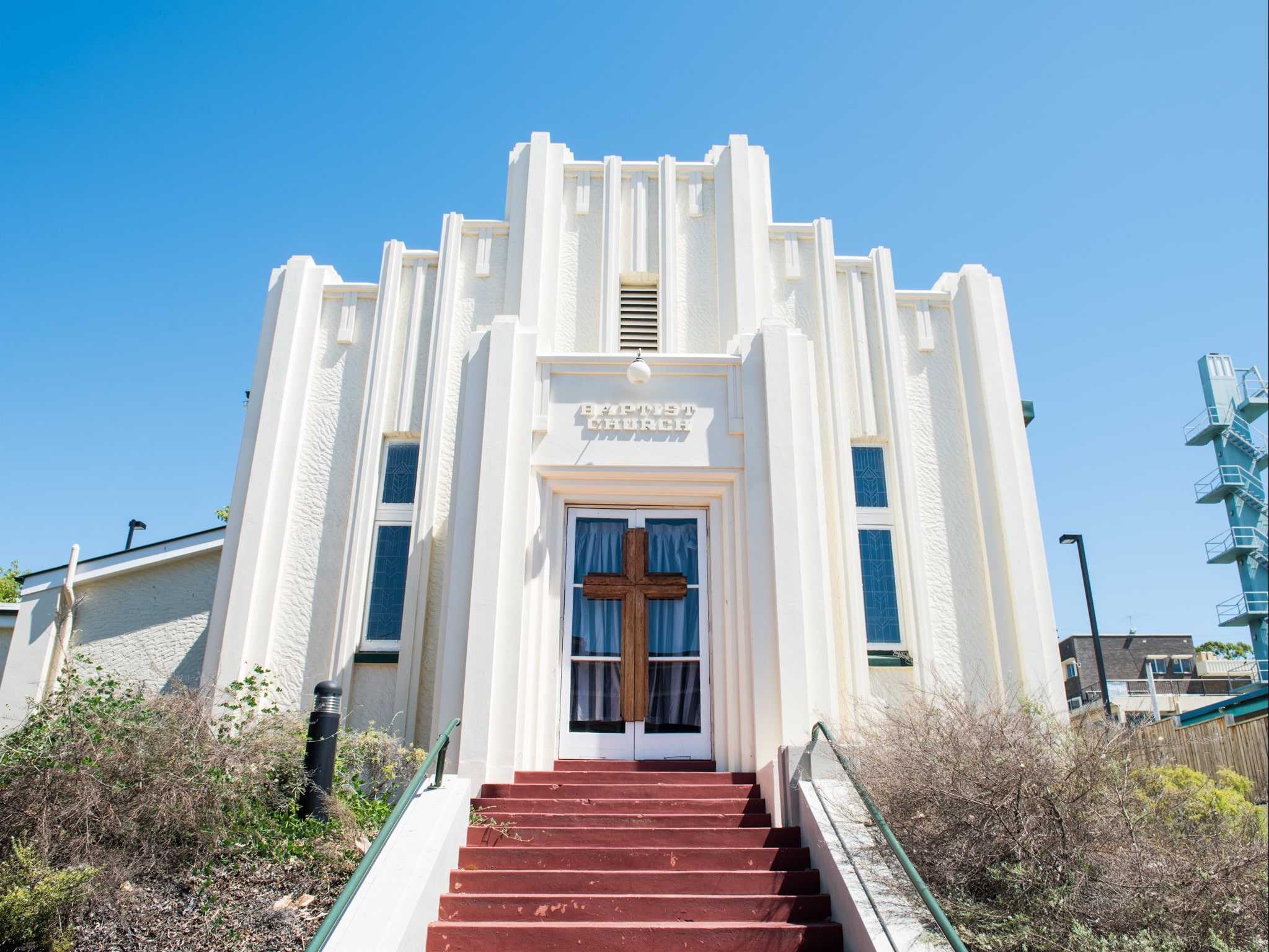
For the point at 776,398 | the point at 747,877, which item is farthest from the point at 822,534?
the point at 747,877

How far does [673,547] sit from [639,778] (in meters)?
2.35

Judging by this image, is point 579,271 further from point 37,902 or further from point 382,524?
point 37,902

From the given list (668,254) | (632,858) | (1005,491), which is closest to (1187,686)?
(1005,491)

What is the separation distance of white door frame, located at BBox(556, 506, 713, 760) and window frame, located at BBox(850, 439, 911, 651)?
203cm

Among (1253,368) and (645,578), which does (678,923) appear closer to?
(645,578)

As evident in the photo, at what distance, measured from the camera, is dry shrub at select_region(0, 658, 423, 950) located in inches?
242

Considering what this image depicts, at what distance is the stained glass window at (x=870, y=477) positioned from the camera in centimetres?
1074

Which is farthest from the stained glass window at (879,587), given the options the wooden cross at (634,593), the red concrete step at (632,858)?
the red concrete step at (632,858)

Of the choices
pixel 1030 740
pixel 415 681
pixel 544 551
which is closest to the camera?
pixel 1030 740

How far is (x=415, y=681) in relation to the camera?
965 cm

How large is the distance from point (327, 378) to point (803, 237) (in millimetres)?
6323

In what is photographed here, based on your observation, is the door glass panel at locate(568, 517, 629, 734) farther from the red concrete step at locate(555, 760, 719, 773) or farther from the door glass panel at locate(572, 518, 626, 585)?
the red concrete step at locate(555, 760, 719, 773)

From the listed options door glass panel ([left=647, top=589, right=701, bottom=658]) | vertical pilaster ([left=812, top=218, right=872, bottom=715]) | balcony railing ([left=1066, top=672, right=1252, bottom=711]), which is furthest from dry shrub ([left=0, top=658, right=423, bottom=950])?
balcony railing ([left=1066, top=672, right=1252, bottom=711])

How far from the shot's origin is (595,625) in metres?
8.88
